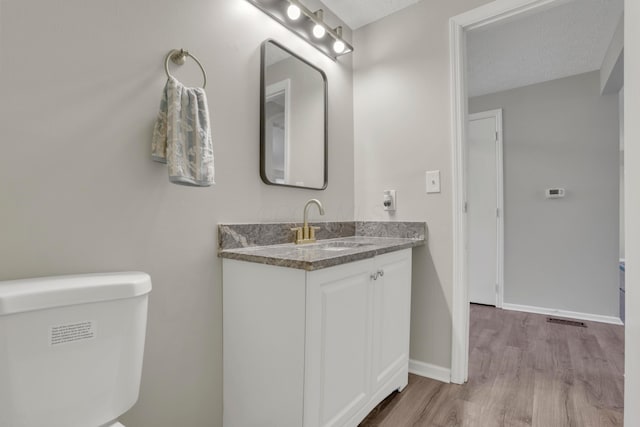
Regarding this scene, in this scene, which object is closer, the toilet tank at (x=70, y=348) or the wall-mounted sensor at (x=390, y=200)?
the toilet tank at (x=70, y=348)

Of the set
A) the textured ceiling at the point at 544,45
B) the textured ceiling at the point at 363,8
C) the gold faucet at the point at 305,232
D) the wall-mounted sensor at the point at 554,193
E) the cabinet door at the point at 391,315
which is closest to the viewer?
the cabinet door at the point at 391,315

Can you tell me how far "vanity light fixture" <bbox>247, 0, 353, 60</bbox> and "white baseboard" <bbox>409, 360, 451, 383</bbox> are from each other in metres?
1.96

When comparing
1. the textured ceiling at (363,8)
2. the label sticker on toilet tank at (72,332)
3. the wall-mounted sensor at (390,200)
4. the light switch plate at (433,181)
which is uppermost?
the textured ceiling at (363,8)

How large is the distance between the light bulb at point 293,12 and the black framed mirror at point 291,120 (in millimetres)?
159

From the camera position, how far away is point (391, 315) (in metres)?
1.58

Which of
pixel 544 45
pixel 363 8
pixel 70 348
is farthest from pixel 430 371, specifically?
pixel 544 45

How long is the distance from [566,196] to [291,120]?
9.26 ft

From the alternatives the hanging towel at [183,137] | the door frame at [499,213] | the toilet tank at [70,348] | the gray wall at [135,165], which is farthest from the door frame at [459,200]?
the door frame at [499,213]

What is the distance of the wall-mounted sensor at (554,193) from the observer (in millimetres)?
3035

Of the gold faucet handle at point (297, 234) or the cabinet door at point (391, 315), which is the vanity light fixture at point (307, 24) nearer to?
the gold faucet handle at point (297, 234)

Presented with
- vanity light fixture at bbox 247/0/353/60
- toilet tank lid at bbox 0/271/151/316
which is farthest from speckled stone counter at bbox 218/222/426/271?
vanity light fixture at bbox 247/0/353/60

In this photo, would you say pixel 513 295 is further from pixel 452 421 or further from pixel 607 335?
pixel 452 421

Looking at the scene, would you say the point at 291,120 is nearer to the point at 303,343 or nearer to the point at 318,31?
the point at 318,31

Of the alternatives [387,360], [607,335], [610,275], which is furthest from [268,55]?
[610,275]
